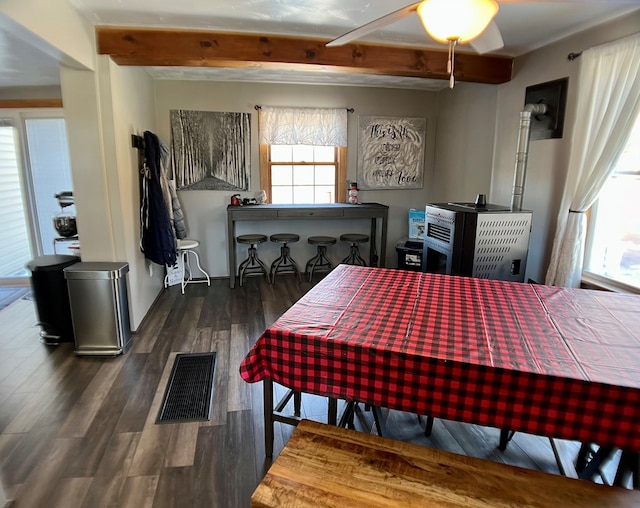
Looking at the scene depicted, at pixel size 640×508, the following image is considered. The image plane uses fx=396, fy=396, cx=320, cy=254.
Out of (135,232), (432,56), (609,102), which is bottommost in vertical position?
(135,232)

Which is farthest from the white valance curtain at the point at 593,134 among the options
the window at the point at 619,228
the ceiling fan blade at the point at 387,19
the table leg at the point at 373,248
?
the table leg at the point at 373,248

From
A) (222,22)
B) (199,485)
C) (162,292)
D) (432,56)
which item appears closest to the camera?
(199,485)

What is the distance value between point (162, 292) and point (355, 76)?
317 centimetres

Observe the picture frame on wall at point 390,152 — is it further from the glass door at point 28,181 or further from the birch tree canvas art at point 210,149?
the glass door at point 28,181

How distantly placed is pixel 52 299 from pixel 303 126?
3.16 m

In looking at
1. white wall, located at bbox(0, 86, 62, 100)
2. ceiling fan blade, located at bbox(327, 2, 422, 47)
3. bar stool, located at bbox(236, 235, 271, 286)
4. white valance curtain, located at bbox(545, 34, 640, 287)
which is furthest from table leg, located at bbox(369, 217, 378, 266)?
white wall, located at bbox(0, 86, 62, 100)

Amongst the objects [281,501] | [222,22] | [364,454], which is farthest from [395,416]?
[222,22]

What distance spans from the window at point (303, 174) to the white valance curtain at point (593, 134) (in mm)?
2720

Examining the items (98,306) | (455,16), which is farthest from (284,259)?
(455,16)

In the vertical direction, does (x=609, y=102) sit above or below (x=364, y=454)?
above

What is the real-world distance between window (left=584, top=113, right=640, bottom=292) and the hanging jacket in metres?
3.46

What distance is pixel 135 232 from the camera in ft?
11.2

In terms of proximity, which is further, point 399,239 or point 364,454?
point 399,239

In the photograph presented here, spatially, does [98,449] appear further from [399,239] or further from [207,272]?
[399,239]
